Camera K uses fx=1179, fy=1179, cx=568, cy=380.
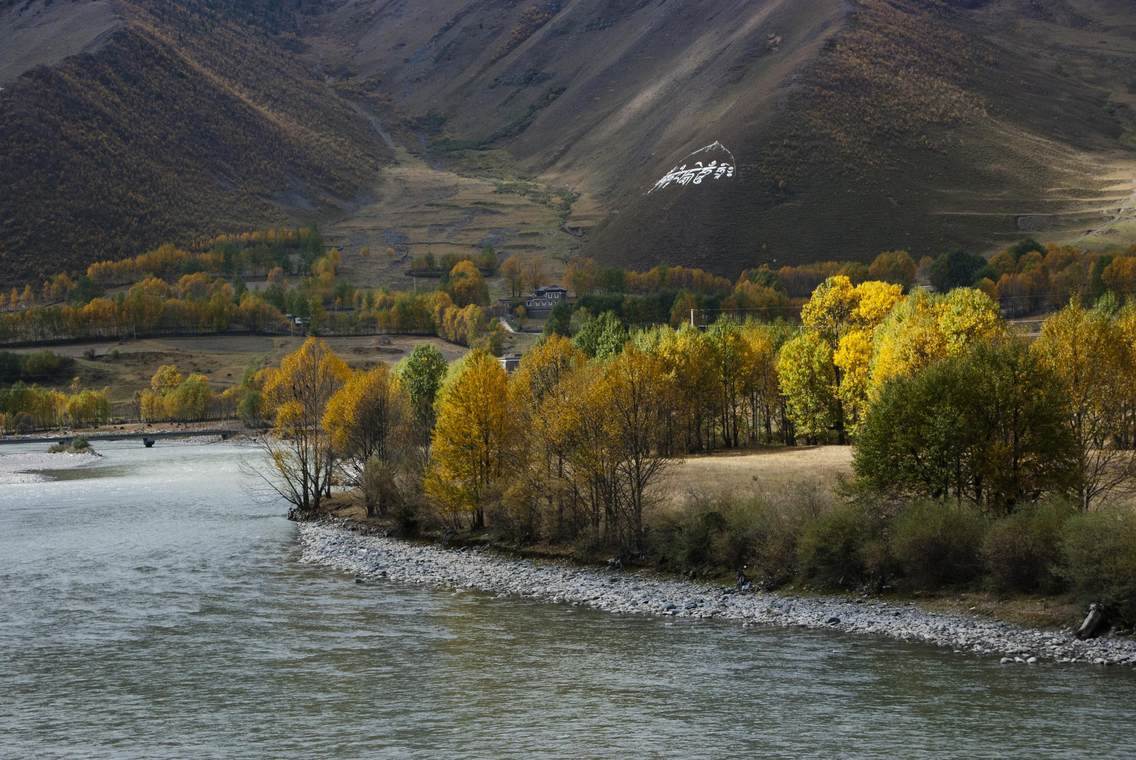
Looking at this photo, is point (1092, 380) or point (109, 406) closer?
point (1092, 380)

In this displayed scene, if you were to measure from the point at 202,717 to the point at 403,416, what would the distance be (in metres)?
46.9

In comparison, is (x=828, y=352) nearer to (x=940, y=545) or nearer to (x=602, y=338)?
(x=602, y=338)

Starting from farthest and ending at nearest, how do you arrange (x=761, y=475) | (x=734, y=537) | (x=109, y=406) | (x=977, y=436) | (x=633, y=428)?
(x=109, y=406), (x=761, y=475), (x=633, y=428), (x=734, y=537), (x=977, y=436)

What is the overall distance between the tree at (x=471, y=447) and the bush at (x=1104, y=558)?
3121cm

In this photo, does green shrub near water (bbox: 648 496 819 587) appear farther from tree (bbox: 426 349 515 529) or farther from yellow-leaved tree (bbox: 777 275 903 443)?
yellow-leaved tree (bbox: 777 275 903 443)

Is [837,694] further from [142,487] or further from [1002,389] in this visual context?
[142,487]

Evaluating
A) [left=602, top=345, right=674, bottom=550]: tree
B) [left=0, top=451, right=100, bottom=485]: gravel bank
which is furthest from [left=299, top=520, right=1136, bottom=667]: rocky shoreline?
[left=0, top=451, right=100, bottom=485]: gravel bank

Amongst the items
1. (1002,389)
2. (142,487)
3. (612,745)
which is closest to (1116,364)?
(1002,389)

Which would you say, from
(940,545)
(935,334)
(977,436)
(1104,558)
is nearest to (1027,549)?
(940,545)

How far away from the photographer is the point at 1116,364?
59.6m

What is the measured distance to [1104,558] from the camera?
41438 mm

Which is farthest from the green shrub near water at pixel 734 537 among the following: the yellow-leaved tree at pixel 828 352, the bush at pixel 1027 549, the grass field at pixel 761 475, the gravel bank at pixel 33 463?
the gravel bank at pixel 33 463

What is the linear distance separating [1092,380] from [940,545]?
15766mm

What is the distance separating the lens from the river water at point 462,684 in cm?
3294
